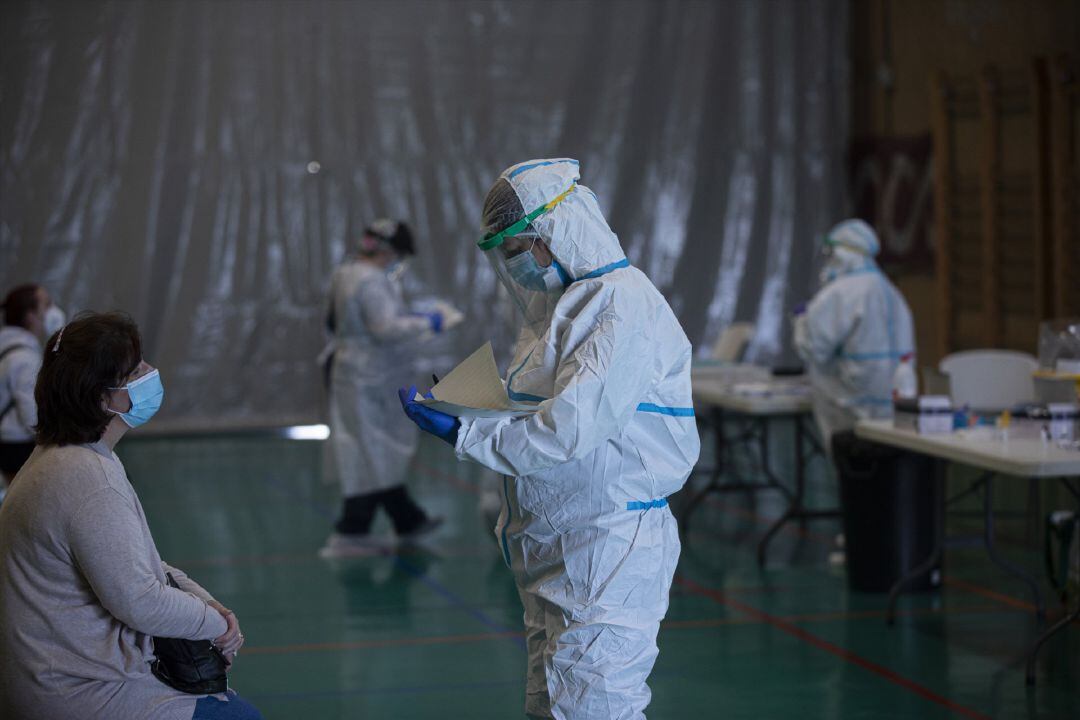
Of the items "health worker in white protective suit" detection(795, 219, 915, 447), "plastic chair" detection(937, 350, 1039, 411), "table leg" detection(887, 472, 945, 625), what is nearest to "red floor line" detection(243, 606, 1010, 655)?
"table leg" detection(887, 472, 945, 625)

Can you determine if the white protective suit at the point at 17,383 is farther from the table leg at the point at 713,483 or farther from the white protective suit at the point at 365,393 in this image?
the table leg at the point at 713,483

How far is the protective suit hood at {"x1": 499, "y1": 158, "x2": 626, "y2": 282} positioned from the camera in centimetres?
247

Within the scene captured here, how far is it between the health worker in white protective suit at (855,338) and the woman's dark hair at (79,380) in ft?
13.3

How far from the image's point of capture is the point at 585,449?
2.27m

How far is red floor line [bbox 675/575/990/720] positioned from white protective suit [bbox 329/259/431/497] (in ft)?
4.96

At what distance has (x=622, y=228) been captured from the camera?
35.8 feet

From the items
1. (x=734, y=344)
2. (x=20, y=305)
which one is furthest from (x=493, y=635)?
(x=734, y=344)

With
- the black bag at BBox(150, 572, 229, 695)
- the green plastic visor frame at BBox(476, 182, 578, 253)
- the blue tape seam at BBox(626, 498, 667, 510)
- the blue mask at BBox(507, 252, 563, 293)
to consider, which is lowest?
the black bag at BBox(150, 572, 229, 695)

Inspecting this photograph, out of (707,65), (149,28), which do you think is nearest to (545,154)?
(707,65)

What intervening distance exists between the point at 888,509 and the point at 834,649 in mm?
835

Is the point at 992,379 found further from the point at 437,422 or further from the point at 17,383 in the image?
the point at 437,422

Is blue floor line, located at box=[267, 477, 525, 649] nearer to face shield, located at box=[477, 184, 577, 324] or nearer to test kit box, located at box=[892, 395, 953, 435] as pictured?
test kit box, located at box=[892, 395, 953, 435]

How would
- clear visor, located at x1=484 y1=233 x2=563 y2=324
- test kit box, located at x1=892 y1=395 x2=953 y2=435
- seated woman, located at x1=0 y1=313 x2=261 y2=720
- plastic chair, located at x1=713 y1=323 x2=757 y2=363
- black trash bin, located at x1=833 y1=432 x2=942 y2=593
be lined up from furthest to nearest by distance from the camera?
plastic chair, located at x1=713 y1=323 x2=757 y2=363, black trash bin, located at x1=833 y1=432 x2=942 y2=593, test kit box, located at x1=892 y1=395 x2=953 y2=435, clear visor, located at x1=484 y1=233 x2=563 y2=324, seated woman, located at x1=0 y1=313 x2=261 y2=720

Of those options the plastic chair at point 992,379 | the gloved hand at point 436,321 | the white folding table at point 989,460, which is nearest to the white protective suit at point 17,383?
the gloved hand at point 436,321
